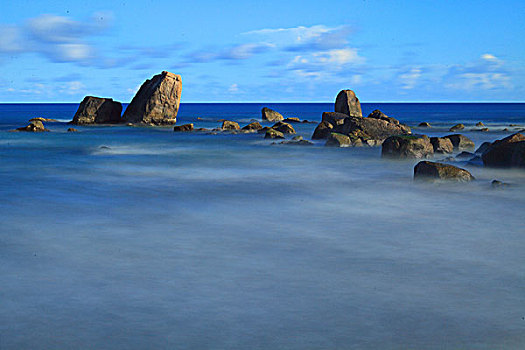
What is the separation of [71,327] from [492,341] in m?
3.64

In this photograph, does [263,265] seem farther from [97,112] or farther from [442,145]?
[97,112]

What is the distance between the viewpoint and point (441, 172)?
572 inches

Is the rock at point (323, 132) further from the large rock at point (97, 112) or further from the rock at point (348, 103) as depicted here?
the large rock at point (97, 112)

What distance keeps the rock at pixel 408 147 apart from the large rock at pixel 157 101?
3892cm

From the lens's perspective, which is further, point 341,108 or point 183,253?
point 341,108

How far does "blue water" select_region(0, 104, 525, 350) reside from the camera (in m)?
5.09

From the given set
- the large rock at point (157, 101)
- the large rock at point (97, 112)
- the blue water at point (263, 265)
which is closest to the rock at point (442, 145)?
the blue water at point (263, 265)

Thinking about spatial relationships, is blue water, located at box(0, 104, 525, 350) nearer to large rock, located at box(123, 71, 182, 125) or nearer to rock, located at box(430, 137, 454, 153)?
rock, located at box(430, 137, 454, 153)

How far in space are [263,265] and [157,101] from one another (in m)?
52.8

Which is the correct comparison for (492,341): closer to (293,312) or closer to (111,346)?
(293,312)

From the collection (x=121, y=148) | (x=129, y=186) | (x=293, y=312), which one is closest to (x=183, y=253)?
(x=293, y=312)

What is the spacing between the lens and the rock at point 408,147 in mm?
21844

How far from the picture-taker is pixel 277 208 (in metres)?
11.8

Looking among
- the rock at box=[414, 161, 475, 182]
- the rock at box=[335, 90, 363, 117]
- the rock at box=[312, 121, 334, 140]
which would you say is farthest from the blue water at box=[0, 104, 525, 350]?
the rock at box=[335, 90, 363, 117]
